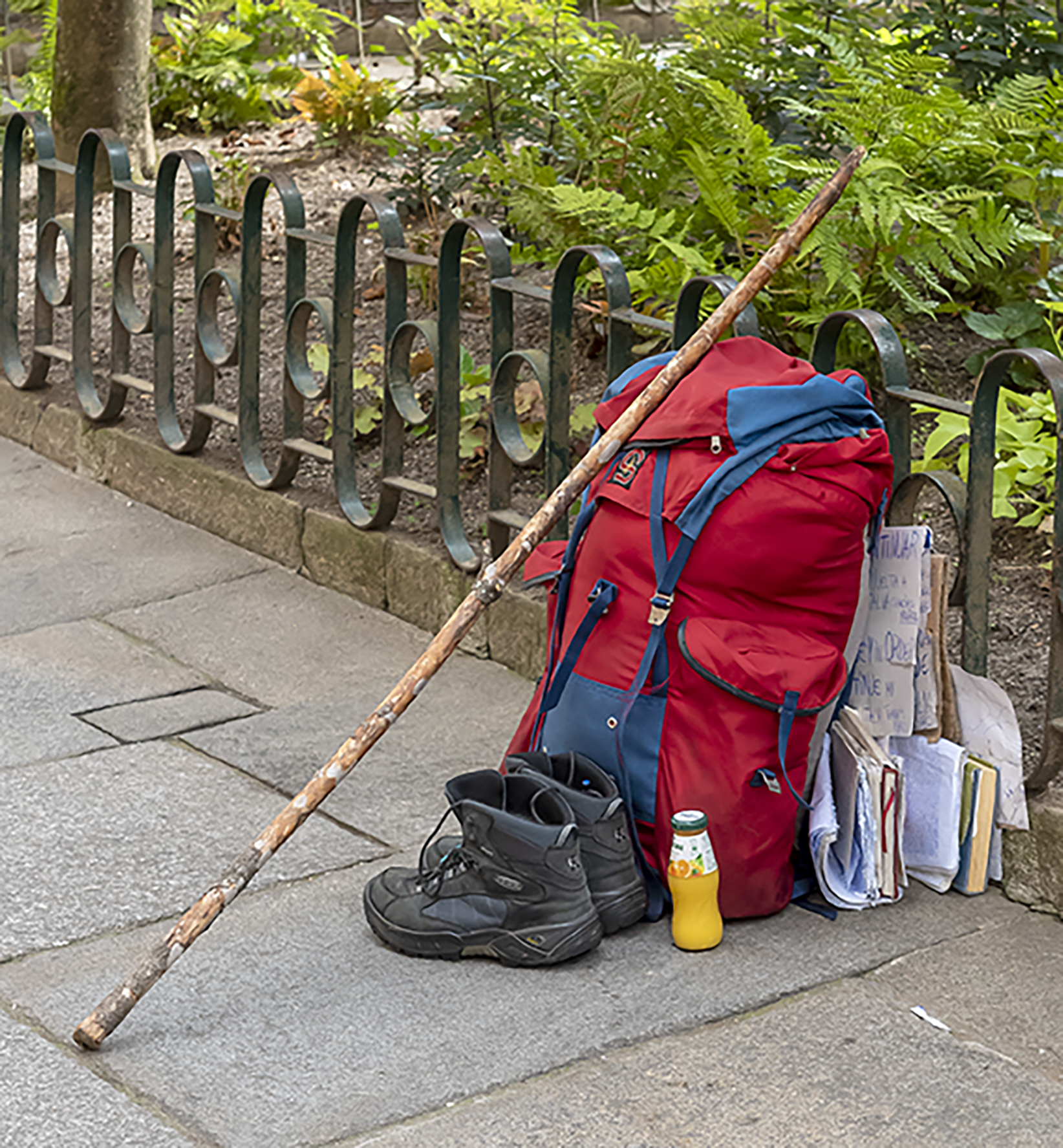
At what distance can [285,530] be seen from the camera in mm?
4984

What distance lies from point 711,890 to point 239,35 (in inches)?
275

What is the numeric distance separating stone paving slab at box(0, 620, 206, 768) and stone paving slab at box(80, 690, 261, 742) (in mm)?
37

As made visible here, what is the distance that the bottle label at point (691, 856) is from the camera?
2961 mm

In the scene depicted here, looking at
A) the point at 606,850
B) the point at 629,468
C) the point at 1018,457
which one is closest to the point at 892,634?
the point at 629,468

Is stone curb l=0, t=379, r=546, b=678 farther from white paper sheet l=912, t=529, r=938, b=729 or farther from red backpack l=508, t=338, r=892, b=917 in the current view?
white paper sheet l=912, t=529, r=938, b=729

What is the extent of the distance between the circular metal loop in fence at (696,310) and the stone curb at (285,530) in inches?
33.9

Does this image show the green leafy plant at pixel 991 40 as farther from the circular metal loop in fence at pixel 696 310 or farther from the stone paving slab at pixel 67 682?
the stone paving slab at pixel 67 682

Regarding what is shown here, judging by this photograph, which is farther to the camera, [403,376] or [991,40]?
[991,40]

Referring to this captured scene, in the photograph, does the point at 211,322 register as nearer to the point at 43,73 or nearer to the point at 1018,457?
the point at 1018,457

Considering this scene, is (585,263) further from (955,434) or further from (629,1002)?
(629,1002)

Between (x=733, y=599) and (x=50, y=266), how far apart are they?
11.6 ft

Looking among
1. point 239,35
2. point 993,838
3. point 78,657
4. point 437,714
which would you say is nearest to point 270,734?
point 437,714

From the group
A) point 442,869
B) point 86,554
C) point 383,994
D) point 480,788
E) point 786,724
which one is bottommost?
point 86,554

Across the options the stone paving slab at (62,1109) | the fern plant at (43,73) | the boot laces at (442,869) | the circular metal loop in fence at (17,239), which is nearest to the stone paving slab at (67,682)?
the boot laces at (442,869)
